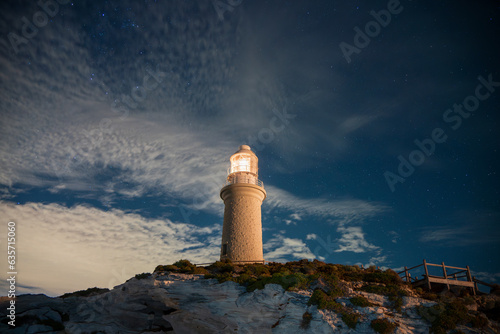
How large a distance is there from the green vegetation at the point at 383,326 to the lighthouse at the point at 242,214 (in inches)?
457

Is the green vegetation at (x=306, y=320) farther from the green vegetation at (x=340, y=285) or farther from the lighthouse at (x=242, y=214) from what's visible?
the lighthouse at (x=242, y=214)

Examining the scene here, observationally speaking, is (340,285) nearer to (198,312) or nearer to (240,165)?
(198,312)

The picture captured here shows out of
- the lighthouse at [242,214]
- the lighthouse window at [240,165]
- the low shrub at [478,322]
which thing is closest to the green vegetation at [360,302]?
the low shrub at [478,322]

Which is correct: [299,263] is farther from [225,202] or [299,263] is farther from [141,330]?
[141,330]

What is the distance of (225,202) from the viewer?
30.5 m

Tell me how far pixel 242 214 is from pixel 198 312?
37.9 feet

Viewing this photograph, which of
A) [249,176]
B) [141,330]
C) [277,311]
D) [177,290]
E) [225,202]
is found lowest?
[141,330]

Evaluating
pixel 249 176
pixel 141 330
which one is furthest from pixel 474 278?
pixel 141 330

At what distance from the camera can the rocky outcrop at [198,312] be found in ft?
56.9

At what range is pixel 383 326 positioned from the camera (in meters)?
16.4

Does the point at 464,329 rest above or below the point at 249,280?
below

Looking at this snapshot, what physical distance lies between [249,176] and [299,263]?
32.8 feet

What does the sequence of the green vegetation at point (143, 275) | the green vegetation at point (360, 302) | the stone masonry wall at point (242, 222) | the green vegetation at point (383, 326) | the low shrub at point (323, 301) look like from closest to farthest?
the green vegetation at point (383, 326) → the low shrub at point (323, 301) → the green vegetation at point (360, 302) → the green vegetation at point (143, 275) → the stone masonry wall at point (242, 222)

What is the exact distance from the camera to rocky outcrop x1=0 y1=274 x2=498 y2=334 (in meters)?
17.3
